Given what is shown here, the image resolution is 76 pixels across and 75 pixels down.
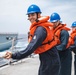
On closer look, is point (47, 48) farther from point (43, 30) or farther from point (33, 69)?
point (33, 69)

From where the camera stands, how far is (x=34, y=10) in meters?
4.18

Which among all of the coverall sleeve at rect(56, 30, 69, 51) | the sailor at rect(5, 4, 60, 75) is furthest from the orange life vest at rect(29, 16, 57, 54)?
the coverall sleeve at rect(56, 30, 69, 51)

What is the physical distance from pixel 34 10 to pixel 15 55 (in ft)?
2.46

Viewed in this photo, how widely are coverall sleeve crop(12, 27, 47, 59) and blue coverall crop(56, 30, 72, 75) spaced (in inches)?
69.4

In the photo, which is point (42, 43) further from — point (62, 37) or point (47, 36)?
point (62, 37)

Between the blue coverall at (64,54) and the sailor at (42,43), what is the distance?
1.45 m

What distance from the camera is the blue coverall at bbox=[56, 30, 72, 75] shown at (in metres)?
5.79

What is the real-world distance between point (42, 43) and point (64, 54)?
6.89 ft

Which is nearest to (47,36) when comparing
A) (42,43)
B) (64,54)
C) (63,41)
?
(42,43)

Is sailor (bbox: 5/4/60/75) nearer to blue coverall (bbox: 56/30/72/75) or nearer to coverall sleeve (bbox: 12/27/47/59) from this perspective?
coverall sleeve (bbox: 12/27/47/59)

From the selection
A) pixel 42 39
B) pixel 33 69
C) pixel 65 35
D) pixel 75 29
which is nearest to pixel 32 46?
pixel 42 39

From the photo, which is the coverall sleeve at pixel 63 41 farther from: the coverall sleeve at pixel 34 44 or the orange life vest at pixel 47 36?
the coverall sleeve at pixel 34 44

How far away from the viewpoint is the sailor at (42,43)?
13.0 feet

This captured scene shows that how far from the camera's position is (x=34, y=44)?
3939 millimetres
